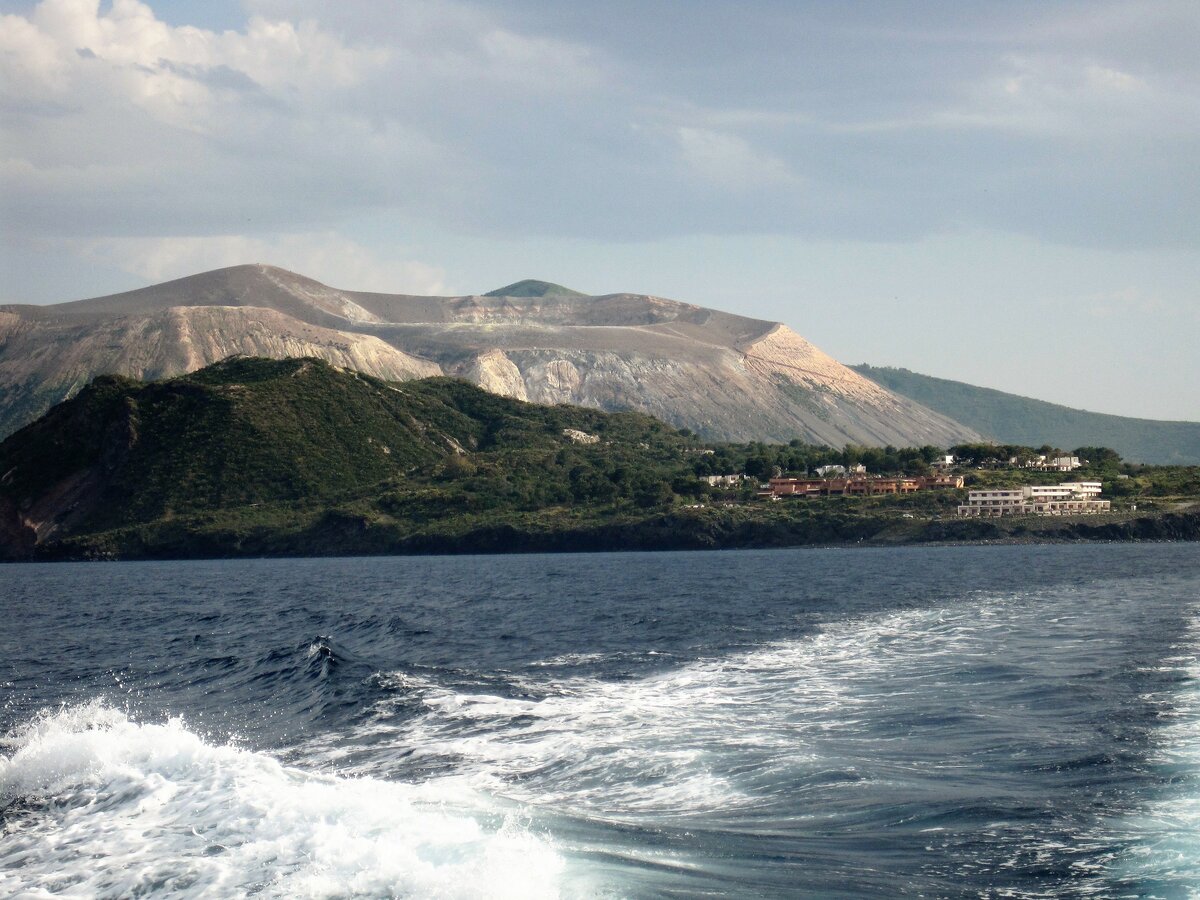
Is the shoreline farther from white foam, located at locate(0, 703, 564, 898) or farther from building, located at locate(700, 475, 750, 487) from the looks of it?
white foam, located at locate(0, 703, 564, 898)

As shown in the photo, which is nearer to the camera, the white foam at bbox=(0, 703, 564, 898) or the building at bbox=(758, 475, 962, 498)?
the white foam at bbox=(0, 703, 564, 898)

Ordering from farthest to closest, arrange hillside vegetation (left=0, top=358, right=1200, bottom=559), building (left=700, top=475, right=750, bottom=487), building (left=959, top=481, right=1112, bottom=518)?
building (left=700, top=475, right=750, bottom=487)
building (left=959, top=481, right=1112, bottom=518)
hillside vegetation (left=0, top=358, right=1200, bottom=559)

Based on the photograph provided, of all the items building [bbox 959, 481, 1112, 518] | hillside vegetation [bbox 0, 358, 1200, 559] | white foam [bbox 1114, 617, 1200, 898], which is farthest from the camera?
building [bbox 959, 481, 1112, 518]

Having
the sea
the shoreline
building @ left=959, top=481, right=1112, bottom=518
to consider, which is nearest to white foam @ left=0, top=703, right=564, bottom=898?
the sea

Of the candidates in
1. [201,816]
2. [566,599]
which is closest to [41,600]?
[566,599]

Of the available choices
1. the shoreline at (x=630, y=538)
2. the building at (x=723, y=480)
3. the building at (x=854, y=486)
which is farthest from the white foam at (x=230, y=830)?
the building at (x=723, y=480)

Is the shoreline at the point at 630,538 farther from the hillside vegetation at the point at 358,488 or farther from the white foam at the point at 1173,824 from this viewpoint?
the white foam at the point at 1173,824

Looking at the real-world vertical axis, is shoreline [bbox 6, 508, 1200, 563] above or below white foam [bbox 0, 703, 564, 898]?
below
